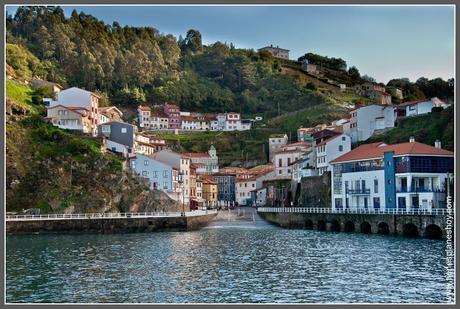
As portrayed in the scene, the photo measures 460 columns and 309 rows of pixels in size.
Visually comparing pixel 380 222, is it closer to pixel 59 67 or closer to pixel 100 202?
pixel 100 202

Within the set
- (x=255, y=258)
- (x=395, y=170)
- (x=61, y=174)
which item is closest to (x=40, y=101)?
(x=61, y=174)

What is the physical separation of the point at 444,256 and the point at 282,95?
113 meters

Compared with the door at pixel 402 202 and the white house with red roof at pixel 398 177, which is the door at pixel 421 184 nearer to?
the white house with red roof at pixel 398 177

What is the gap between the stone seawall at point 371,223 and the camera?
161 feet

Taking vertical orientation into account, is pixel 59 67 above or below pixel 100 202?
above

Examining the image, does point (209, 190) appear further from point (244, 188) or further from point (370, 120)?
point (370, 120)

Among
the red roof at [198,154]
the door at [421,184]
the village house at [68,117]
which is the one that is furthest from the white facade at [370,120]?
the red roof at [198,154]

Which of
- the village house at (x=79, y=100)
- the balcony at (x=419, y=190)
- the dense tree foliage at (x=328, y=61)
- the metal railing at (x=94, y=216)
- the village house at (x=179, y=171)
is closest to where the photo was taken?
the balcony at (x=419, y=190)

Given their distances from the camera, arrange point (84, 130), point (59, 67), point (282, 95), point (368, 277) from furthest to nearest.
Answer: point (282, 95) < point (59, 67) < point (84, 130) < point (368, 277)

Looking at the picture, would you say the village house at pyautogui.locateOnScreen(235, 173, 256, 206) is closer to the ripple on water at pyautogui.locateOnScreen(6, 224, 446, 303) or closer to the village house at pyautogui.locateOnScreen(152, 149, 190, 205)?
the village house at pyautogui.locateOnScreen(152, 149, 190, 205)

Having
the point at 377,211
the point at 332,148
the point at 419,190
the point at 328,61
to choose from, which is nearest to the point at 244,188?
the point at 332,148

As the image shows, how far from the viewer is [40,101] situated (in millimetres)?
87375

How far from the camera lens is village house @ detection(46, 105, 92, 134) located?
268 feet

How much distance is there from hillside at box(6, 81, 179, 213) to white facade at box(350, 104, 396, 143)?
28.4 meters
